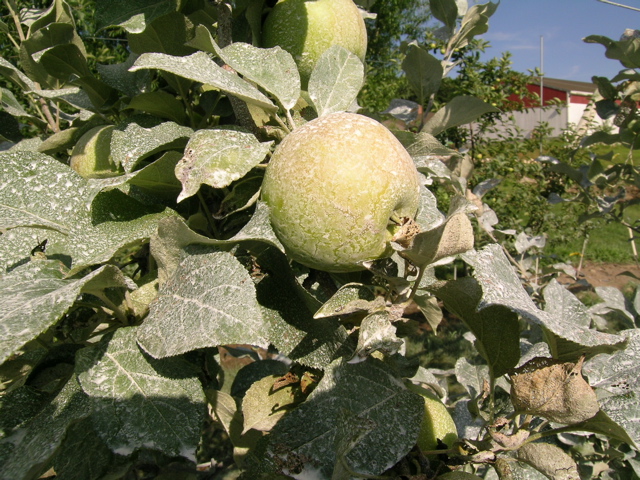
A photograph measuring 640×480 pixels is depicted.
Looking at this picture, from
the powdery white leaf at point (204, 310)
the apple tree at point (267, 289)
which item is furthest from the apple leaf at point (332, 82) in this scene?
the powdery white leaf at point (204, 310)

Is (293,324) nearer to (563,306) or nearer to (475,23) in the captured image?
(563,306)

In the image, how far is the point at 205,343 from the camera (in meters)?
0.48

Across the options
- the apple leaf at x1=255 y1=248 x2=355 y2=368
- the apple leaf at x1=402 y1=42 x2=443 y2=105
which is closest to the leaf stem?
the apple leaf at x1=255 y1=248 x2=355 y2=368

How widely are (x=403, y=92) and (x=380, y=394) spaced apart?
594 centimetres

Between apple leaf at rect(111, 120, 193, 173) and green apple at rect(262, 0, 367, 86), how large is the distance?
23 cm

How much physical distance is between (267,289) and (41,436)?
0.35 metres

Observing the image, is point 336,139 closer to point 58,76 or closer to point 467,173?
point 58,76

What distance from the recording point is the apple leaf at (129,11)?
73cm

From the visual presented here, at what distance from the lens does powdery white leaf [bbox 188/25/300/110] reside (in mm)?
659

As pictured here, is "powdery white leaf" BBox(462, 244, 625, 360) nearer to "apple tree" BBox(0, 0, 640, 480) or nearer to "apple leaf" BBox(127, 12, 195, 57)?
"apple tree" BBox(0, 0, 640, 480)

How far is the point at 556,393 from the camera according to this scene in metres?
0.58

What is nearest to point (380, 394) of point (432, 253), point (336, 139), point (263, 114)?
point (432, 253)

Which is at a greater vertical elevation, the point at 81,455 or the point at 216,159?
the point at 216,159

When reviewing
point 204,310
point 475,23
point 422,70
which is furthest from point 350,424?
point 475,23
